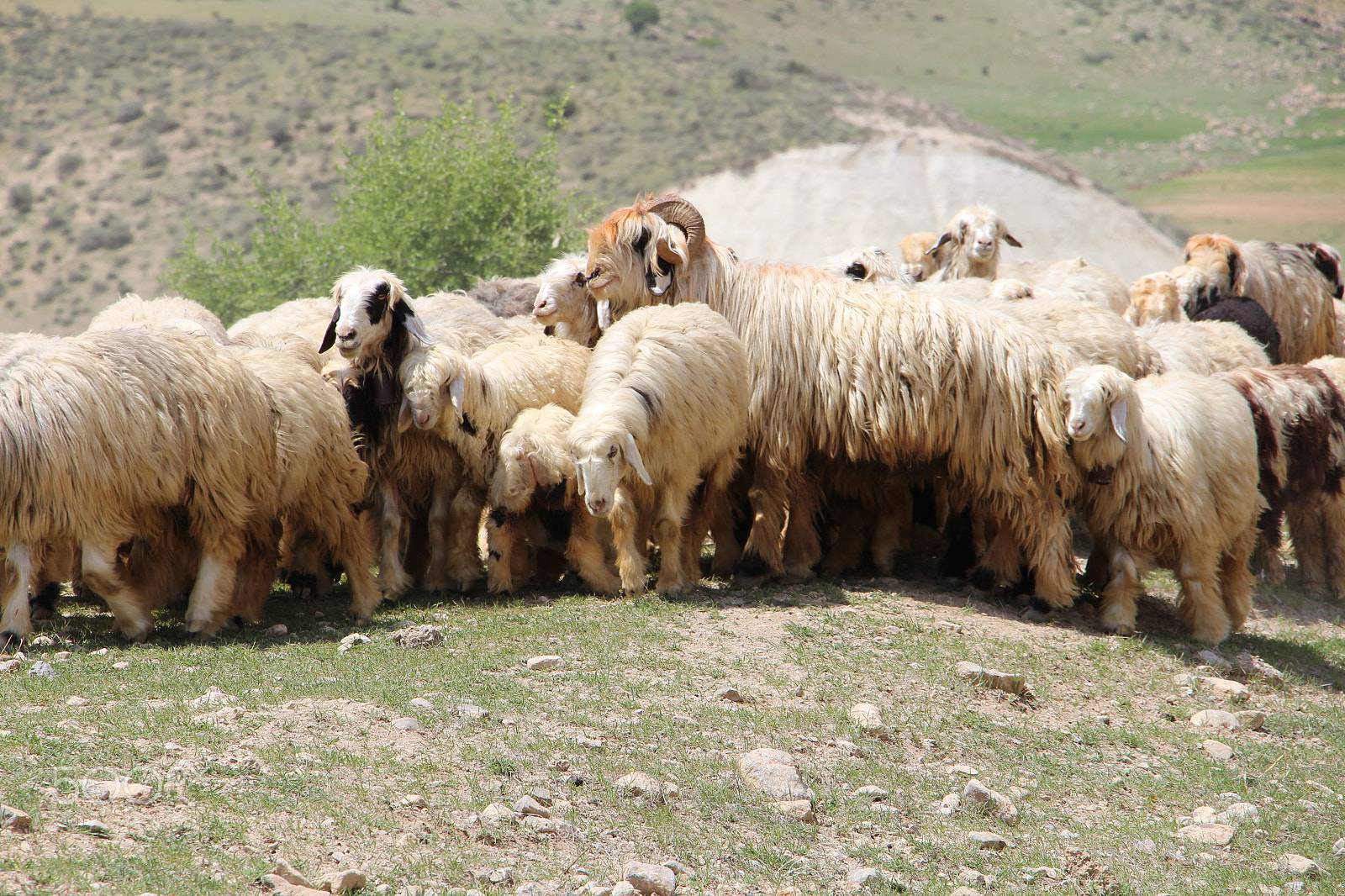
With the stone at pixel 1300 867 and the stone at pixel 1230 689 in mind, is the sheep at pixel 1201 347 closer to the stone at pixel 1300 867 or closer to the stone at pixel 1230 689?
the stone at pixel 1230 689

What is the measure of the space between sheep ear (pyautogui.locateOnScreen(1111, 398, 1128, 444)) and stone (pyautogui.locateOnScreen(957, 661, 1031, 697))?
7.80 feet

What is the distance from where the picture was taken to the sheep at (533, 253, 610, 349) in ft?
35.4

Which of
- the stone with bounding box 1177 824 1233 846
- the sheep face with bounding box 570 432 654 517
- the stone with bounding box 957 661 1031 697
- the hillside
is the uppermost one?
the hillside

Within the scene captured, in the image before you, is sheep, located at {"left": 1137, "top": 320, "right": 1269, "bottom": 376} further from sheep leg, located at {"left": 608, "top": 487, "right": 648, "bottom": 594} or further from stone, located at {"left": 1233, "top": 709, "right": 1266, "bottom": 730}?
sheep leg, located at {"left": 608, "top": 487, "right": 648, "bottom": 594}

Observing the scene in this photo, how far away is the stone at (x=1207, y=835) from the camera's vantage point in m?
6.20

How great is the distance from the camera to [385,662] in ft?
24.5

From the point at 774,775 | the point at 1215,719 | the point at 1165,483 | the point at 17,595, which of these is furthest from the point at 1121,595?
the point at 17,595

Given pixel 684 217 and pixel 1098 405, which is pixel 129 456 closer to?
pixel 684 217

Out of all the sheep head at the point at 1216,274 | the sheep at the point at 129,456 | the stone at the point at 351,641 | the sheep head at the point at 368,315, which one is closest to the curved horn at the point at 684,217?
the sheep head at the point at 368,315

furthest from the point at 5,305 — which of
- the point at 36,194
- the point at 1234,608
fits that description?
the point at 1234,608

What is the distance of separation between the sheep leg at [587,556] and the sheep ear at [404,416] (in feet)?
4.83

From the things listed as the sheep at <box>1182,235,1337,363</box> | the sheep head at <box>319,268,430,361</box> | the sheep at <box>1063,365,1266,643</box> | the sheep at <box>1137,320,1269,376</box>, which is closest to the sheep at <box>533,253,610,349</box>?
the sheep head at <box>319,268,430,361</box>

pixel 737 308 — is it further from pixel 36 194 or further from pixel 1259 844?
pixel 36 194

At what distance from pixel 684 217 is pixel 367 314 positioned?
306 cm
